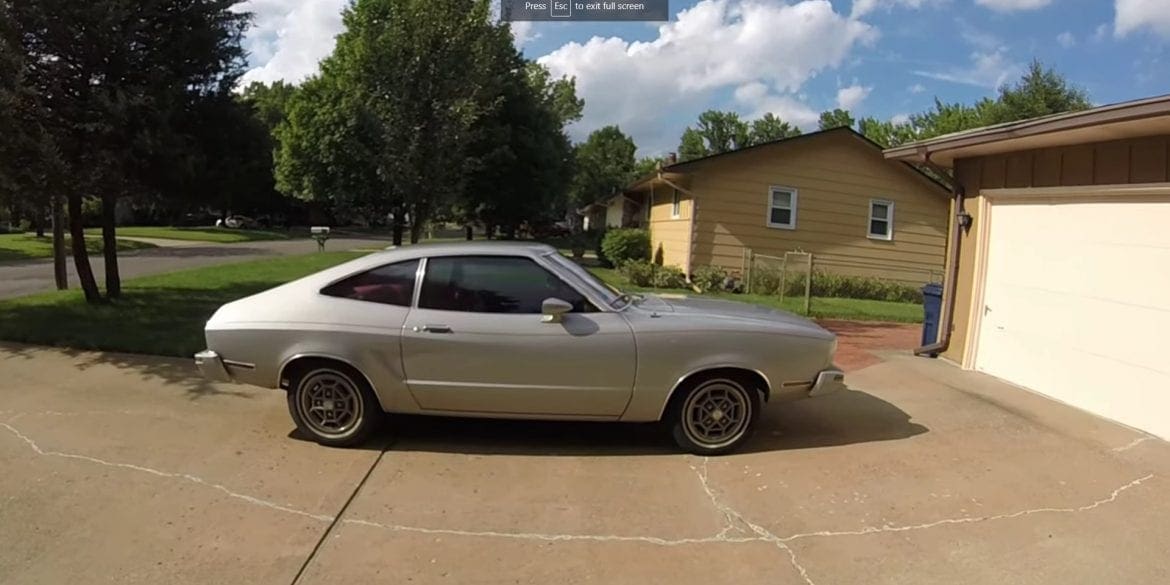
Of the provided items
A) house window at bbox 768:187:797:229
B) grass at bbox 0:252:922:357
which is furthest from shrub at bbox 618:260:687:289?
house window at bbox 768:187:797:229

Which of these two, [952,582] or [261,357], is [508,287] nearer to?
[261,357]

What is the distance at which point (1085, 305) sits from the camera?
7047 mm

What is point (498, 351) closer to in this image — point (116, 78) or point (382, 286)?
point (382, 286)

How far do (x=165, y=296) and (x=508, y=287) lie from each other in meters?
9.73

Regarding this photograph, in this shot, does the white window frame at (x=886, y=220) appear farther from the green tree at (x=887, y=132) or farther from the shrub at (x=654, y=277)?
the green tree at (x=887, y=132)

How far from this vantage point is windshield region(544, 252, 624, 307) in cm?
532

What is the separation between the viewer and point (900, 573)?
12.2 feet

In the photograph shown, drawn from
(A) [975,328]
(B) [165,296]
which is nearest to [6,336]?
(B) [165,296]

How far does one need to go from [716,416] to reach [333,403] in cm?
267

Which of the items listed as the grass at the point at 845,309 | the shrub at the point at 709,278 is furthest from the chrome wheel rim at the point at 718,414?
the shrub at the point at 709,278

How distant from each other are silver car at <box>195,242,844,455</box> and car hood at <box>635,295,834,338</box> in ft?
0.10

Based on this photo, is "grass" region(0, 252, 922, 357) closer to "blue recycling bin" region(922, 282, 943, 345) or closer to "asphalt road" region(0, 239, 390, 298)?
"asphalt road" region(0, 239, 390, 298)

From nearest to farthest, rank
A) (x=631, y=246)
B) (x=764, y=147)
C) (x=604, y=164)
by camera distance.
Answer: (x=764, y=147) → (x=631, y=246) → (x=604, y=164)

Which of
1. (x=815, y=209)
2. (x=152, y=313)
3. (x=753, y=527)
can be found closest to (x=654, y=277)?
(x=815, y=209)
